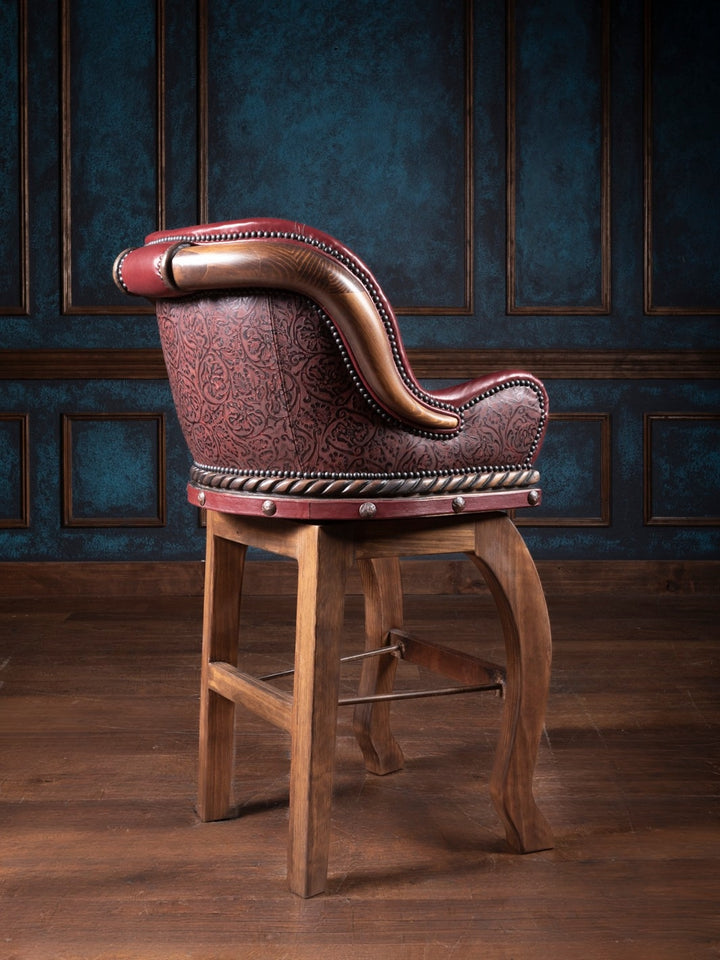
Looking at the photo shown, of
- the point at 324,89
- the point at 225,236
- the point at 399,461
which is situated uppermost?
the point at 324,89

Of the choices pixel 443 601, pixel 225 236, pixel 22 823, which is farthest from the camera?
pixel 443 601

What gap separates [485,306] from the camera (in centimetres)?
375

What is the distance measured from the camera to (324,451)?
131 cm

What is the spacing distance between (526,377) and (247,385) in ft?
1.31

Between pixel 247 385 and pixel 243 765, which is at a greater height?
pixel 247 385

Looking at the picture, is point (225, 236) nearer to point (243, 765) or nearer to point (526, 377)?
point (526, 377)

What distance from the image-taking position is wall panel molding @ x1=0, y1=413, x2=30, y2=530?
12.2 ft

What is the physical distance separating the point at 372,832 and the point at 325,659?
0.41 metres

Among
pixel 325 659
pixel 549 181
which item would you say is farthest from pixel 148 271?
pixel 549 181

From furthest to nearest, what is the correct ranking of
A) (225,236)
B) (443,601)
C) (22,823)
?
1. (443,601)
2. (22,823)
3. (225,236)

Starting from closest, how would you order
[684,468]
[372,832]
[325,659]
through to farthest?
[325,659]
[372,832]
[684,468]

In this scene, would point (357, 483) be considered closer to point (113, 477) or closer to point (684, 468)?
point (113, 477)

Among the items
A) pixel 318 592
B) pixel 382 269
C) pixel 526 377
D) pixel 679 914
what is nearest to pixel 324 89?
pixel 382 269

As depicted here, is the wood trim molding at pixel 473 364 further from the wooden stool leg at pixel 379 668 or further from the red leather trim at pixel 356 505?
the red leather trim at pixel 356 505
